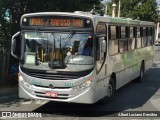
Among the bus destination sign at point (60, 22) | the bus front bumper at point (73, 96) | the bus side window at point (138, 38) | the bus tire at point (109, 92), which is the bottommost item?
the bus tire at point (109, 92)

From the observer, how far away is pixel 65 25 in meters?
9.66

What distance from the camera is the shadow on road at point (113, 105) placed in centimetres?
1038

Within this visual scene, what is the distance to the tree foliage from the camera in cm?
4740

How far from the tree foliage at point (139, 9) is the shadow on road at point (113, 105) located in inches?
1304

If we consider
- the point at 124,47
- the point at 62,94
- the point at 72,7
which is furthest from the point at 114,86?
the point at 72,7

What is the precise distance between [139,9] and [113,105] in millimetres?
37618

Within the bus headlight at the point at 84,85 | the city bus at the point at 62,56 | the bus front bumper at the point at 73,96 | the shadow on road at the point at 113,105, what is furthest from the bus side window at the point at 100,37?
the shadow on road at the point at 113,105

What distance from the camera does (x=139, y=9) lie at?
156ft

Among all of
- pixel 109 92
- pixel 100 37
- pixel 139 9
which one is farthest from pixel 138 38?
pixel 139 9

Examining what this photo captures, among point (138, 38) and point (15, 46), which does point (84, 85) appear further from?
point (138, 38)

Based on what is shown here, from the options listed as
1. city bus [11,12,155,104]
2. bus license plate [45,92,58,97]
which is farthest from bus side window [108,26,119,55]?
bus license plate [45,92,58,97]

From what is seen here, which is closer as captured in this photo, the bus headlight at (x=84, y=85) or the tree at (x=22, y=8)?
the bus headlight at (x=84, y=85)

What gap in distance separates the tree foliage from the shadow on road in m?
33.1

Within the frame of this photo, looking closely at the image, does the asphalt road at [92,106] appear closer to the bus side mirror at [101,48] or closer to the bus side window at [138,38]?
the bus side mirror at [101,48]
